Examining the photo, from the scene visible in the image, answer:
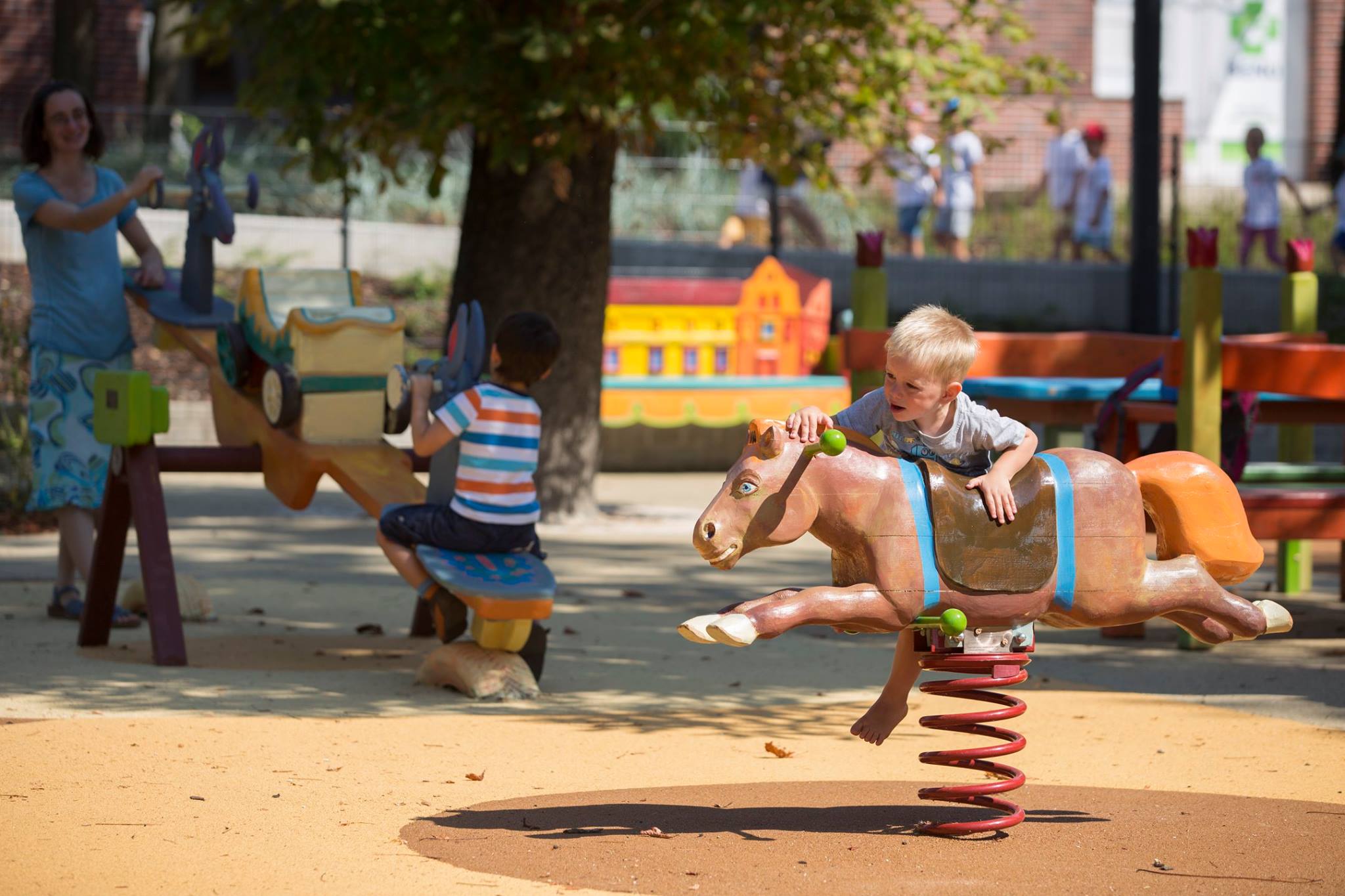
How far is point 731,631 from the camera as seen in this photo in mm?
4141

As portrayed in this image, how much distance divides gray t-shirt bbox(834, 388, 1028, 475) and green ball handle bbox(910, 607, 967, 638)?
40cm

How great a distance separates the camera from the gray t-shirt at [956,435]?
460cm

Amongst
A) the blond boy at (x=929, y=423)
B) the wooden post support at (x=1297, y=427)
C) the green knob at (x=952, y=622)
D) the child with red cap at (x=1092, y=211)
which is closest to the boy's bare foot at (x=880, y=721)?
the blond boy at (x=929, y=423)

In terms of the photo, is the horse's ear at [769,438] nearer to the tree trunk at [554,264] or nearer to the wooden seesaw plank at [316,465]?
the wooden seesaw plank at [316,465]

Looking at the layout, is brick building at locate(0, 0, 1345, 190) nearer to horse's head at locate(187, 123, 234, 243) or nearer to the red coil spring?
horse's head at locate(187, 123, 234, 243)

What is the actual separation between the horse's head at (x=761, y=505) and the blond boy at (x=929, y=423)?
97mm

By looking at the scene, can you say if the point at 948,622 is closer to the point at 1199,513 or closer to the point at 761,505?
the point at 761,505

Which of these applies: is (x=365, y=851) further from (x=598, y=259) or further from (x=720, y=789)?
(x=598, y=259)

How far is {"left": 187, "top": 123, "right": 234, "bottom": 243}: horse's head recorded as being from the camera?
7969 millimetres

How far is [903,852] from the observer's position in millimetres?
4480

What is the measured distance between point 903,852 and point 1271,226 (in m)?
16.0

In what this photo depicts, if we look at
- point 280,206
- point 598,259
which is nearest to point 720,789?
point 598,259

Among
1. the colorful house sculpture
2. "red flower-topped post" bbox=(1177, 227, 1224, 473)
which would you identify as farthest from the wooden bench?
the colorful house sculpture

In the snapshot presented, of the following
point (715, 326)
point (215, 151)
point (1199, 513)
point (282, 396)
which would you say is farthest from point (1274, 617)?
point (715, 326)
